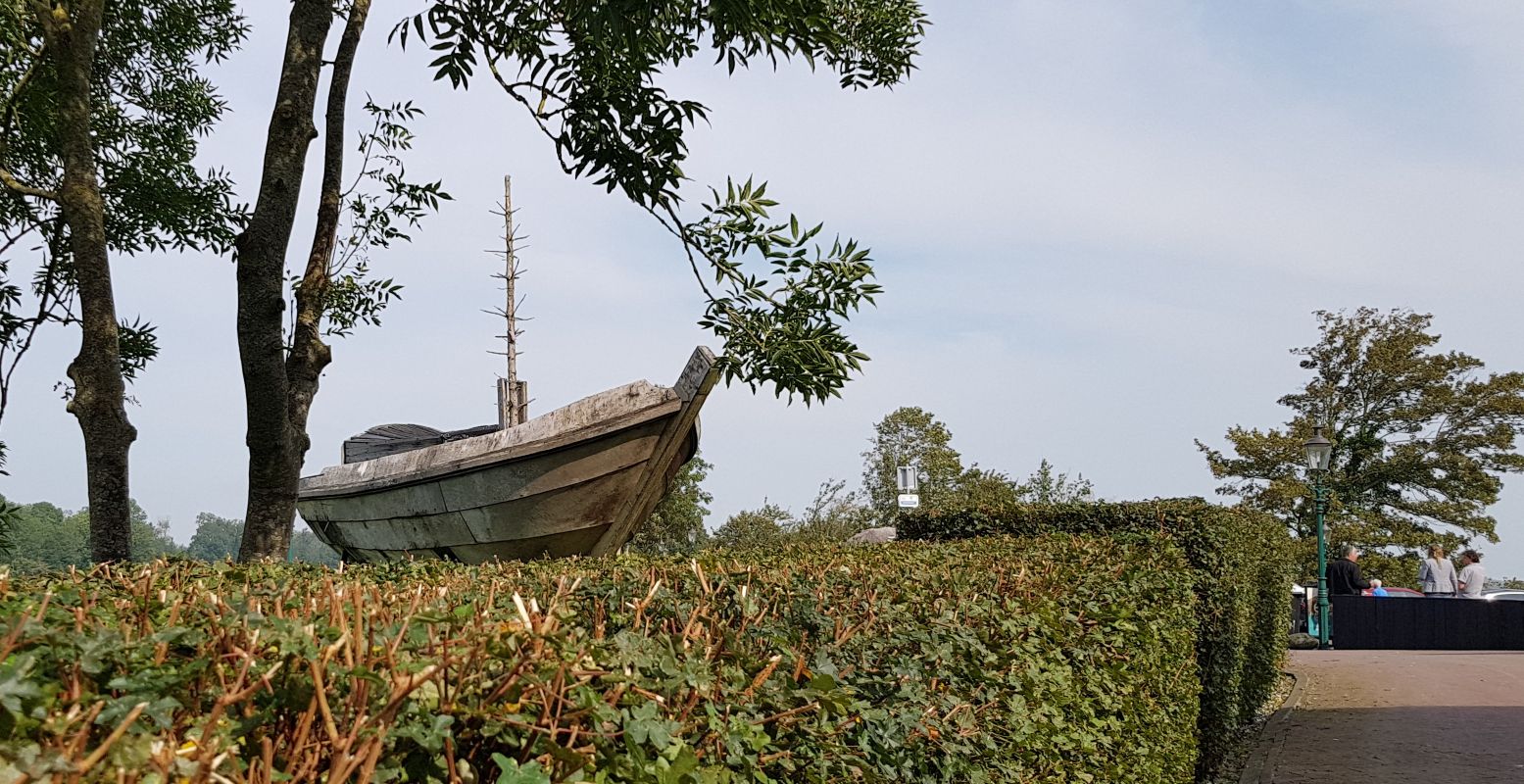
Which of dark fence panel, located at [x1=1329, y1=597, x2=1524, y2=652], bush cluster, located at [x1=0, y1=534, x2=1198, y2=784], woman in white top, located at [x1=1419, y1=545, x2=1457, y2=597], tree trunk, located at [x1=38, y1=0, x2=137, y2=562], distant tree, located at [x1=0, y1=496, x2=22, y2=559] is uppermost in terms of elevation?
tree trunk, located at [x1=38, y1=0, x2=137, y2=562]

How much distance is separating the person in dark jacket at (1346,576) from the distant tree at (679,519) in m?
19.3

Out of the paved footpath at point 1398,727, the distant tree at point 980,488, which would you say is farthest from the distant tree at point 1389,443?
the paved footpath at point 1398,727

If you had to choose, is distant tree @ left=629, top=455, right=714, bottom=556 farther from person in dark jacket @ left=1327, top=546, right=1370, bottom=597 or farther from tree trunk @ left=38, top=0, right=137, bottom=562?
tree trunk @ left=38, top=0, right=137, bottom=562

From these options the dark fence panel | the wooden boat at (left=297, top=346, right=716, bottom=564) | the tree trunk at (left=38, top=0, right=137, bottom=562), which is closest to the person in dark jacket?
the dark fence panel

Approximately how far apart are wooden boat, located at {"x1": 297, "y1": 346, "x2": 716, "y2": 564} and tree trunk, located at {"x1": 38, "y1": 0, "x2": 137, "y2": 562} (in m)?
4.20

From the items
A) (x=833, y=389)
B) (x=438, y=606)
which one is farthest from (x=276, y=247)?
(x=438, y=606)

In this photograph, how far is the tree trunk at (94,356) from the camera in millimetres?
7789

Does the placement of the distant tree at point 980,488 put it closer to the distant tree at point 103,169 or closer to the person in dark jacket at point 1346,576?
the person in dark jacket at point 1346,576

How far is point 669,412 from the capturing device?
11586 millimetres

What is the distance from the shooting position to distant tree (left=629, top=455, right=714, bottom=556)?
37031 mm

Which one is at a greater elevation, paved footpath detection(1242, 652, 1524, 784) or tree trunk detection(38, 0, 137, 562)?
tree trunk detection(38, 0, 137, 562)

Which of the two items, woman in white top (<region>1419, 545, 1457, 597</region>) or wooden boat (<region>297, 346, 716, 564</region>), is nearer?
wooden boat (<region>297, 346, 716, 564</region>)

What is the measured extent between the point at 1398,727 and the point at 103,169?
14377mm

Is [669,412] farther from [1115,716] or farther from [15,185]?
[1115,716]
